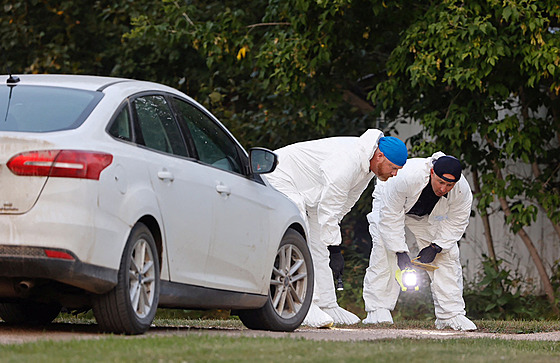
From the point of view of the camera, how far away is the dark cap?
30.4 ft

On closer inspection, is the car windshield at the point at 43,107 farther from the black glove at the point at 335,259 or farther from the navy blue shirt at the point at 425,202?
the navy blue shirt at the point at 425,202

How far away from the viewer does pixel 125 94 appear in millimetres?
6277

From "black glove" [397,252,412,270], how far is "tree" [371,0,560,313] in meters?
2.64

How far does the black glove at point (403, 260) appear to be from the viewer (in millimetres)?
9781

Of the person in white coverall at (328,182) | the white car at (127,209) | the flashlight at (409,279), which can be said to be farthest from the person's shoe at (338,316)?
the white car at (127,209)

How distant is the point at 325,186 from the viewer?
9039 mm

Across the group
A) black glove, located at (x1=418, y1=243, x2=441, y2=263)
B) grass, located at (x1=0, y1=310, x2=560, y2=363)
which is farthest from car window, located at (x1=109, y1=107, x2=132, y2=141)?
black glove, located at (x1=418, y1=243, x2=441, y2=263)

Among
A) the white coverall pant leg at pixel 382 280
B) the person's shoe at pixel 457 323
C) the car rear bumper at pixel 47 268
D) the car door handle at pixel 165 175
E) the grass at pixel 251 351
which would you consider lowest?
the person's shoe at pixel 457 323

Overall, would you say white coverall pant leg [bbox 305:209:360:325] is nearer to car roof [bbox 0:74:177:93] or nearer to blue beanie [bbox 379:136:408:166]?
blue beanie [bbox 379:136:408:166]

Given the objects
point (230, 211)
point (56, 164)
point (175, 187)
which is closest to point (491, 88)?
point (230, 211)

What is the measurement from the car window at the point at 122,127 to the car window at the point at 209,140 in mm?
678

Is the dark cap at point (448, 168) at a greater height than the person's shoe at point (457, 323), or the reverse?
the dark cap at point (448, 168)

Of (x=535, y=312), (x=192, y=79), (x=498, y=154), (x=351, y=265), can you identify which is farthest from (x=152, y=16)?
(x=535, y=312)

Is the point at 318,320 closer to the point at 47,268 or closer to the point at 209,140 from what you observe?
the point at 209,140
